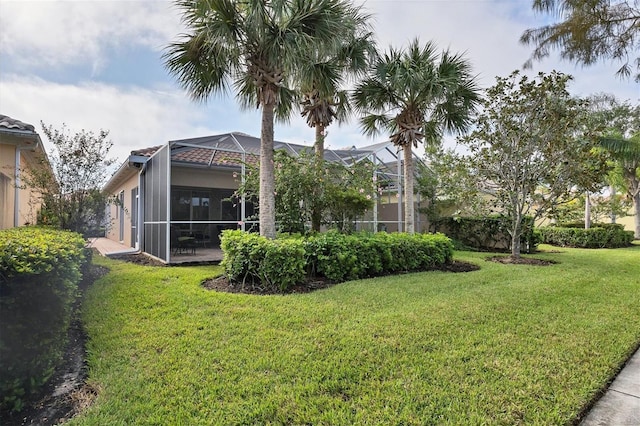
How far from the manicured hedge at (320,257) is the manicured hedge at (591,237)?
9.53 meters

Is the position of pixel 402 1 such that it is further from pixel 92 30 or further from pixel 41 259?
pixel 41 259

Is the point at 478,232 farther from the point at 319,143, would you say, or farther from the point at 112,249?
the point at 112,249

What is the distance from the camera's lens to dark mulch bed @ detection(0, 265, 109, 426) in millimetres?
2400

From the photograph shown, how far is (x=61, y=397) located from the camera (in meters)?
2.68

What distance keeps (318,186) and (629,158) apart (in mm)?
18198

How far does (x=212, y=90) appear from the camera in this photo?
293 inches

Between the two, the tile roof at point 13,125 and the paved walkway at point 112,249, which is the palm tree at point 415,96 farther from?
the paved walkway at point 112,249

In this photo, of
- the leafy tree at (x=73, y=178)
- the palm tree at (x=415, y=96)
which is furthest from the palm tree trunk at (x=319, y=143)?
the leafy tree at (x=73, y=178)

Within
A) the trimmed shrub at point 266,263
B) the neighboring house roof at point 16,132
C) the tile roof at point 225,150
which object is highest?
the tile roof at point 225,150

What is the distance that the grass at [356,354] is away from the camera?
2439 mm

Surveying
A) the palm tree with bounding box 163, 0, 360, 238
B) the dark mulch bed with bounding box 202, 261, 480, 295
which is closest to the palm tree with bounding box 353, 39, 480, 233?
the palm tree with bounding box 163, 0, 360, 238

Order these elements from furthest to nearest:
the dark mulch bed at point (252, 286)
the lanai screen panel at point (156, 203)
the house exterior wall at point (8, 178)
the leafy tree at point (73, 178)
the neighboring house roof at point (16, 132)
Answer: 1. the lanai screen panel at point (156, 203)
2. the leafy tree at point (73, 178)
3. the house exterior wall at point (8, 178)
4. the neighboring house roof at point (16, 132)
5. the dark mulch bed at point (252, 286)

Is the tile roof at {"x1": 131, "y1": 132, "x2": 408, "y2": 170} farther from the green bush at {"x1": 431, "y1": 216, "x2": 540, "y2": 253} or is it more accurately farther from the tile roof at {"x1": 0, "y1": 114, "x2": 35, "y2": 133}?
the green bush at {"x1": 431, "y1": 216, "x2": 540, "y2": 253}

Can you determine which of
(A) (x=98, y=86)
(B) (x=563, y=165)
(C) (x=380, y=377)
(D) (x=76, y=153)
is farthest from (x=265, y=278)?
(B) (x=563, y=165)
